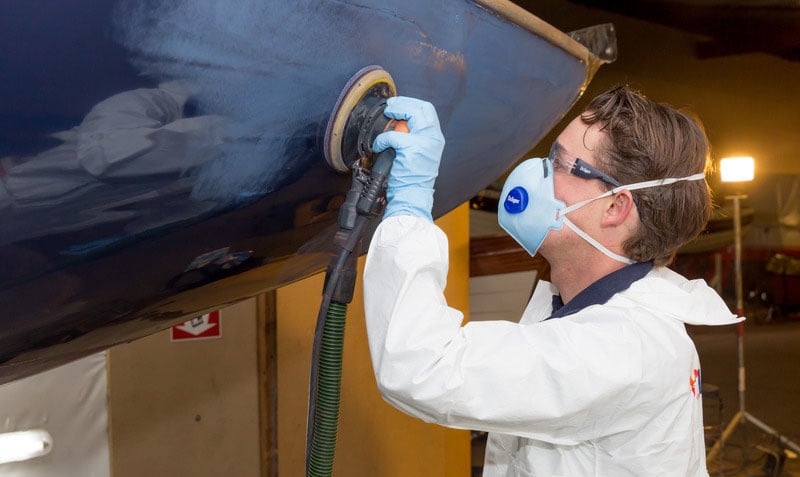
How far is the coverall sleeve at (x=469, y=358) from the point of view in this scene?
714mm

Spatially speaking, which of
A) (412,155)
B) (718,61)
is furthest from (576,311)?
(718,61)

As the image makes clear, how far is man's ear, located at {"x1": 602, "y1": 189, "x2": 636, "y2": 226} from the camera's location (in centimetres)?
95

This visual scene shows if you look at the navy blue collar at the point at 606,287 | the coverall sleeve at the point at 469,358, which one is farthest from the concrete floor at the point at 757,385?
the coverall sleeve at the point at 469,358

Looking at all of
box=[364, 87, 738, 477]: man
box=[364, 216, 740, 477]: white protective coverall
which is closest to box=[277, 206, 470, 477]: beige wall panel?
box=[364, 87, 738, 477]: man

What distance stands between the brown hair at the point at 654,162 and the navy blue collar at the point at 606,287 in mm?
25

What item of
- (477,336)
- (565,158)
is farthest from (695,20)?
(477,336)

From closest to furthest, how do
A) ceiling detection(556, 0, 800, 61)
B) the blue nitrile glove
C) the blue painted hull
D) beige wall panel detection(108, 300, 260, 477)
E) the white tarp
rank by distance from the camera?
the blue painted hull < the blue nitrile glove < the white tarp < beige wall panel detection(108, 300, 260, 477) < ceiling detection(556, 0, 800, 61)

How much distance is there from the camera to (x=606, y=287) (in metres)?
0.94

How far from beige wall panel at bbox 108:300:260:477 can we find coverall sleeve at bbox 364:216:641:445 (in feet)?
4.01

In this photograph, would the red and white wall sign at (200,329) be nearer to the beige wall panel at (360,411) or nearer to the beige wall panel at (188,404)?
the beige wall panel at (188,404)

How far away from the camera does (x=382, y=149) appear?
2.33 feet

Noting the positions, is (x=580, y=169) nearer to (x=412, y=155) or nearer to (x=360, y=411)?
(x=412, y=155)

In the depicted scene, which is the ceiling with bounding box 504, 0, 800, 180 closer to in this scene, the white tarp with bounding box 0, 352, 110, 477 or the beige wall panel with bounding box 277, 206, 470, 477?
the beige wall panel with bounding box 277, 206, 470, 477

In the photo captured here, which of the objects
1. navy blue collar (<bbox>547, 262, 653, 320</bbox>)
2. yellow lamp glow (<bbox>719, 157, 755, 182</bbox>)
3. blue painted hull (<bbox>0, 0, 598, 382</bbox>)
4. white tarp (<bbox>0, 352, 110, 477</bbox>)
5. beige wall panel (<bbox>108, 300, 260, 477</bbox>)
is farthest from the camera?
yellow lamp glow (<bbox>719, 157, 755, 182</bbox>)
